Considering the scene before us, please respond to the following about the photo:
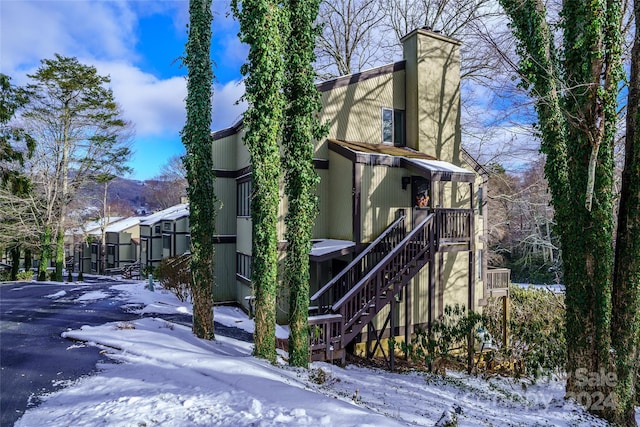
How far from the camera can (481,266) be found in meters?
14.5

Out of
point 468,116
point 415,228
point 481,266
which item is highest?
point 468,116

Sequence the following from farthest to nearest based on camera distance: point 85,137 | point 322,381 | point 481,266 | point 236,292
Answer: point 85,137 → point 481,266 → point 236,292 → point 322,381

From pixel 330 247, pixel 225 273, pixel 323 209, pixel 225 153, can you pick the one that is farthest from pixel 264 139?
pixel 225 273

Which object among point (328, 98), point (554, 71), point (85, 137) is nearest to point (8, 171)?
point (85, 137)

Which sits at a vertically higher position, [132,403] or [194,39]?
[194,39]

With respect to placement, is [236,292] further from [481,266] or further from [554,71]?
[554,71]

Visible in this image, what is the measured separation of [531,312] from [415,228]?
865 centimetres

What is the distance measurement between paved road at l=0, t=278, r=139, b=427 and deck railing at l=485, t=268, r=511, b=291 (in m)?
13.4

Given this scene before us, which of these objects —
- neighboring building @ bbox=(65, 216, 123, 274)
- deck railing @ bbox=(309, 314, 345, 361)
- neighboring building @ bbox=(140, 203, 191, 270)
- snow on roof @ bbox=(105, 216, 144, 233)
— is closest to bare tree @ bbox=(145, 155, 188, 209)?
snow on roof @ bbox=(105, 216, 144, 233)

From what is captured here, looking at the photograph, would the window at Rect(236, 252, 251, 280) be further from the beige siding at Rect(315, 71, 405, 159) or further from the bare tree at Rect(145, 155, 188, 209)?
the bare tree at Rect(145, 155, 188, 209)

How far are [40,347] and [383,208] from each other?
9161mm

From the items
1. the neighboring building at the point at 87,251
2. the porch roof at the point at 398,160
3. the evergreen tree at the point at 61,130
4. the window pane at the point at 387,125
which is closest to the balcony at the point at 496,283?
the porch roof at the point at 398,160

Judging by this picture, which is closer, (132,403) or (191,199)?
(132,403)

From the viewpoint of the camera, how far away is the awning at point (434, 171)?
1052cm
